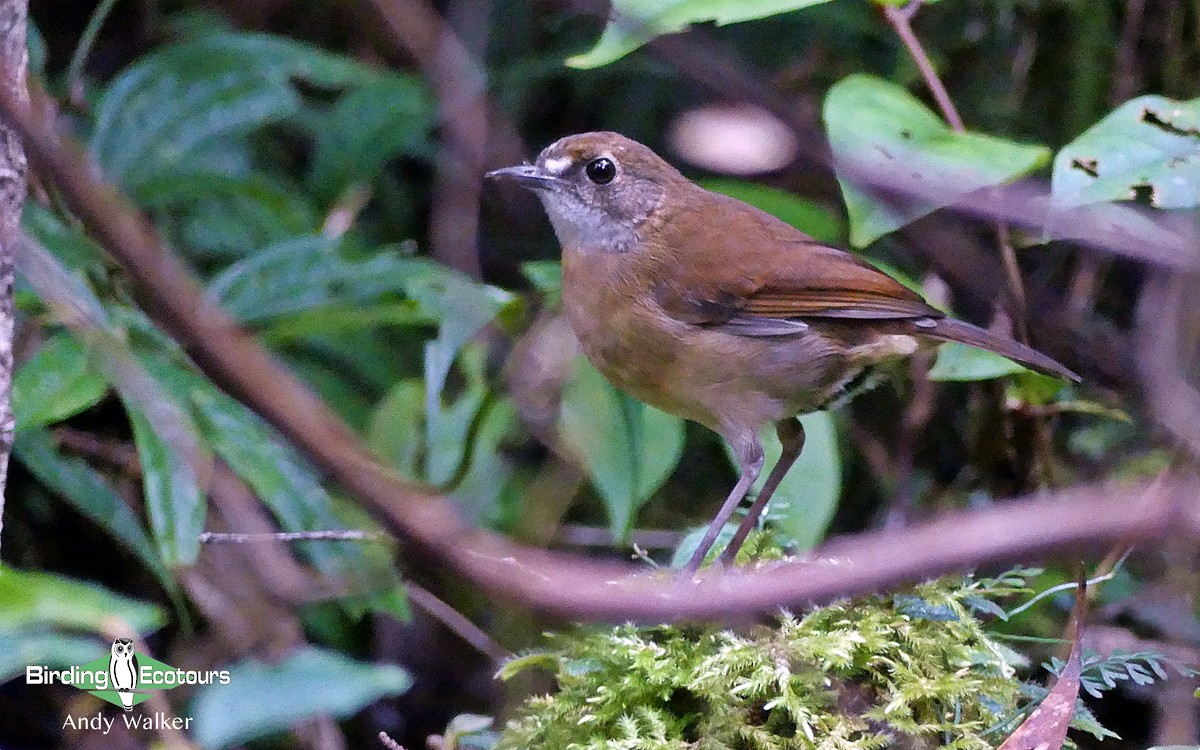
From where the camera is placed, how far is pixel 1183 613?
3.54 metres

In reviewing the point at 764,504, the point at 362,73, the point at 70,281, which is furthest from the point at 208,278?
the point at 764,504

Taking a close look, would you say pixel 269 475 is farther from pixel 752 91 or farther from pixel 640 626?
pixel 752 91

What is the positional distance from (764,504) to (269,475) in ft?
4.21

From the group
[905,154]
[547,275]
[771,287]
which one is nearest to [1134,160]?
[905,154]

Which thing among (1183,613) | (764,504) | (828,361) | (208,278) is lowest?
(1183,613)

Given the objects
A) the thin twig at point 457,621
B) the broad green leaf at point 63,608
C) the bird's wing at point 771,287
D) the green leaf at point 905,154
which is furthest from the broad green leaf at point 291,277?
the broad green leaf at point 63,608

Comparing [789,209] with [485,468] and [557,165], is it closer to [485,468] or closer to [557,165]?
[557,165]

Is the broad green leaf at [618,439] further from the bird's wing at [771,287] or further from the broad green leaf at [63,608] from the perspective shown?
the broad green leaf at [63,608]

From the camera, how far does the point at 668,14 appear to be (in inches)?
101

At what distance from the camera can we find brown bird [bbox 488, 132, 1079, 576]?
10.3ft

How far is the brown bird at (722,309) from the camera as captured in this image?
314cm

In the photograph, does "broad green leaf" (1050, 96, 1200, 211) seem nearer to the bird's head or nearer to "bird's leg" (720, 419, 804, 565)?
"bird's leg" (720, 419, 804, 565)

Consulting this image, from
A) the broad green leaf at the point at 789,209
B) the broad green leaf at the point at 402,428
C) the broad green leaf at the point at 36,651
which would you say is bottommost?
the broad green leaf at the point at 402,428

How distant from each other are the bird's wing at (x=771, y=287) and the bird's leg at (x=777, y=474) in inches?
11.1
